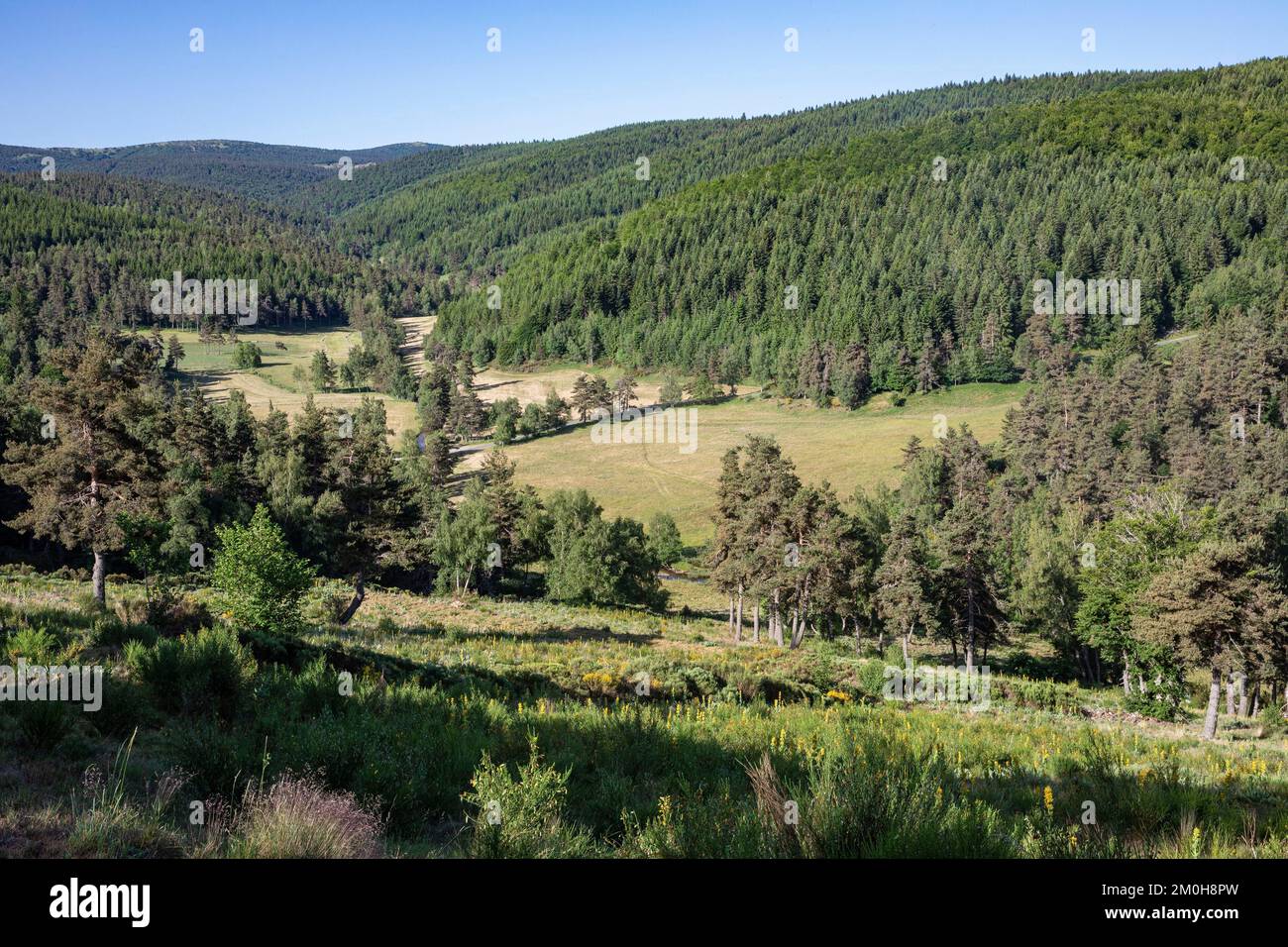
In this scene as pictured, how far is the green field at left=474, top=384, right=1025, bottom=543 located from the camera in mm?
90875

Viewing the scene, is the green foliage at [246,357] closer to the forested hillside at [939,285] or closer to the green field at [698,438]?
the green field at [698,438]

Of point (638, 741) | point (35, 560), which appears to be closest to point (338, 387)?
point (35, 560)

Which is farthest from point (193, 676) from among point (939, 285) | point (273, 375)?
point (939, 285)

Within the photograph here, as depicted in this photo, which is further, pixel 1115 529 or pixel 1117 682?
pixel 1117 682

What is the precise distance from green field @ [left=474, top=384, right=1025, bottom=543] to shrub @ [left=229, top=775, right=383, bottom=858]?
7630 centimetres

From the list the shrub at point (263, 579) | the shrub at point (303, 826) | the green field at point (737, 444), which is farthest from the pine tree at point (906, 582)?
the green field at point (737, 444)

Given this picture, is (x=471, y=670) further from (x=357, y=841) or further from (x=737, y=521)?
(x=737, y=521)

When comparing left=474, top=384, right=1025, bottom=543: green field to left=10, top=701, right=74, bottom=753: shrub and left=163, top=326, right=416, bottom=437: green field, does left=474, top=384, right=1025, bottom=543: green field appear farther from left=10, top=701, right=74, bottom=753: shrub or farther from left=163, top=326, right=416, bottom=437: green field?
left=10, top=701, right=74, bottom=753: shrub

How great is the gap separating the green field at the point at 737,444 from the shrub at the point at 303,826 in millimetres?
76297

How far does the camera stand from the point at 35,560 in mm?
47906

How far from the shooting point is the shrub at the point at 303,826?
193 inches

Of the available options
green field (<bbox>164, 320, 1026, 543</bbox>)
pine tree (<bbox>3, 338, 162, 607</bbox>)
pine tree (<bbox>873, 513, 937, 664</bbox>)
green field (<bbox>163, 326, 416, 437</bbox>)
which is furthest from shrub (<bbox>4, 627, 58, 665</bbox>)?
green field (<bbox>163, 326, 416, 437</bbox>)

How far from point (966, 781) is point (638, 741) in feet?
14.2

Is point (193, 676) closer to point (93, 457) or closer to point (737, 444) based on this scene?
point (93, 457)
